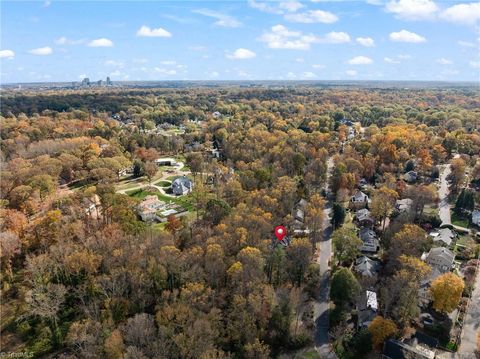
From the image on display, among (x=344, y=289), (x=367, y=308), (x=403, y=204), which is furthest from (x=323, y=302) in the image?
(x=403, y=204)

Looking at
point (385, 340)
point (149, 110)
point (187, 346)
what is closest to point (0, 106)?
point (149, 110)

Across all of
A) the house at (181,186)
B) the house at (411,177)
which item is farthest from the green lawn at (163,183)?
the house at (411,177)

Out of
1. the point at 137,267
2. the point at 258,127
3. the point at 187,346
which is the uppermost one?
the point at 258,127

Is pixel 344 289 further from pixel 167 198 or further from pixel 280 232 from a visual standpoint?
pixel 167 198

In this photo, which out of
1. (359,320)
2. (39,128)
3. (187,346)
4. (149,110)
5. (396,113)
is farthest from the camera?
(149,110)

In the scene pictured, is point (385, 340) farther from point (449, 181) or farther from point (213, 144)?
point (213, 144)

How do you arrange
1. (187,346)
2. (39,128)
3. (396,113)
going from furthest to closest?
(396,113) < (39,128) < (187,346)

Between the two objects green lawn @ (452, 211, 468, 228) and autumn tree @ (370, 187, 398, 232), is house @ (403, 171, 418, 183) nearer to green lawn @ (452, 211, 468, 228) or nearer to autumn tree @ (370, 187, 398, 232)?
green lawn @ (452, 211, 468, 228)

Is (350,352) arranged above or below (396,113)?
below
